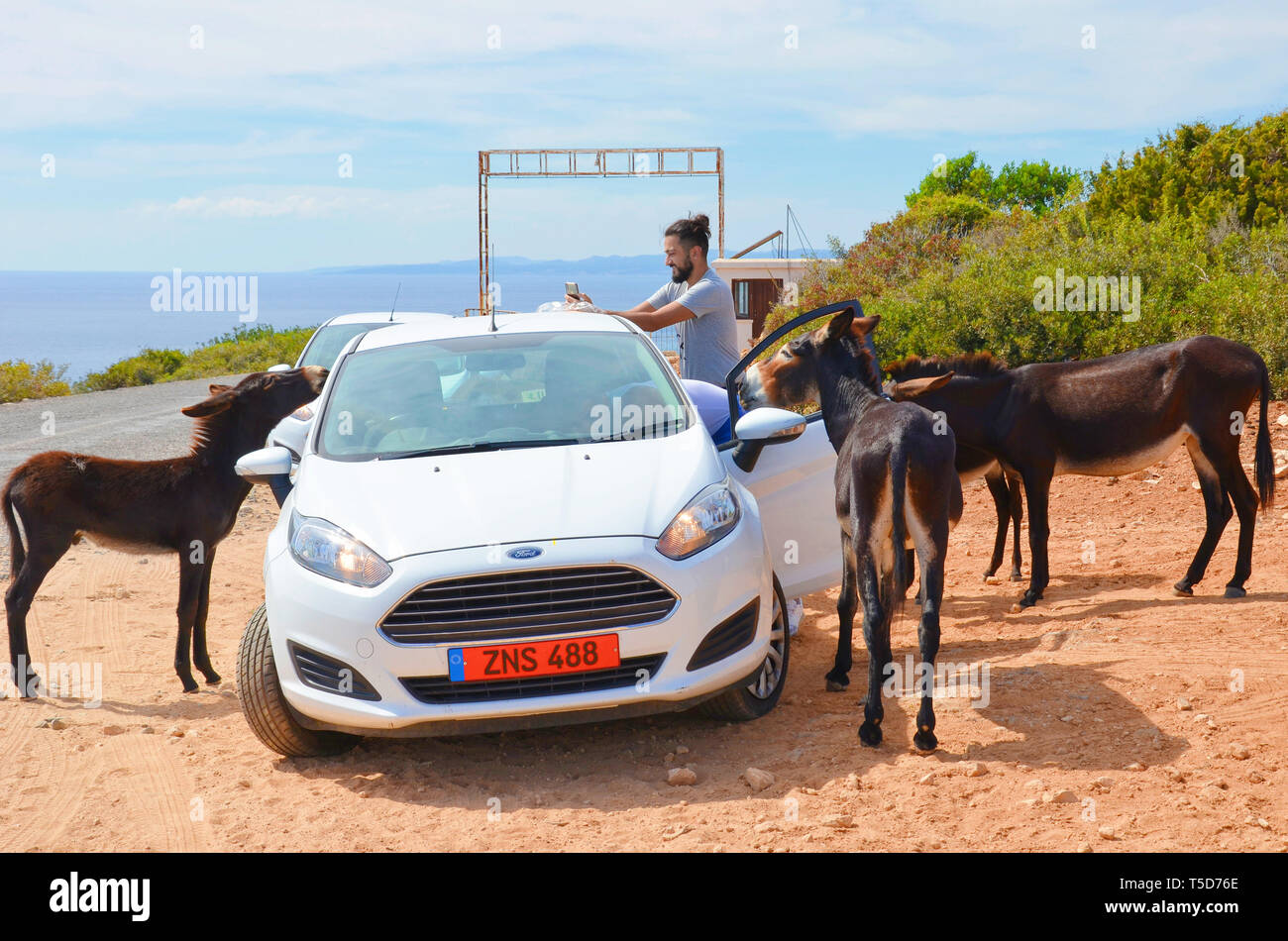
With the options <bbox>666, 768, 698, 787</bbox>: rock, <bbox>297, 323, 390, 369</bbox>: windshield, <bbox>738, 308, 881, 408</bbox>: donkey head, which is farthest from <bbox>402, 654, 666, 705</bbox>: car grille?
<bbox>297, 323, 390, 369</bbox>: windshield

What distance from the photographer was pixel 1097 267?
14570 mm

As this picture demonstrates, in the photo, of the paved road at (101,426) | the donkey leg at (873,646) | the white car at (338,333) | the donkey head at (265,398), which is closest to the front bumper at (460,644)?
the donkey leg at (873,646)

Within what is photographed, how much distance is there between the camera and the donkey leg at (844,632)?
582 cm

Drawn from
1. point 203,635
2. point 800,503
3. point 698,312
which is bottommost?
point 203,635

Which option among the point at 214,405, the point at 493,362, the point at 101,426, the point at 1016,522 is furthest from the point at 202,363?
the point at 493,362

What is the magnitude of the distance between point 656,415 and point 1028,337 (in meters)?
8.98

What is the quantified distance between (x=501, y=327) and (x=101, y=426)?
1658cm

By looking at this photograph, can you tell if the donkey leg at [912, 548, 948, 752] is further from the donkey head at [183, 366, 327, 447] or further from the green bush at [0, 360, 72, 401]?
the green bush at [0, 360, 72, 401]

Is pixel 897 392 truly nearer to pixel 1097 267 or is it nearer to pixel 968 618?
pixel 968 618

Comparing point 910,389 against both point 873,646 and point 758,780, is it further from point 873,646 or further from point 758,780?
point 758,780

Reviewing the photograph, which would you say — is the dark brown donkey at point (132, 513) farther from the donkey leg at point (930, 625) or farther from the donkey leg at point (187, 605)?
the donkey leg at point (930, 625)

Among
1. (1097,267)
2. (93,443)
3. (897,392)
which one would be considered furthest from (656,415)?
(93,443)

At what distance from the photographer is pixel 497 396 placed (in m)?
5.87

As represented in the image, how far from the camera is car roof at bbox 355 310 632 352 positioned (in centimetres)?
636
